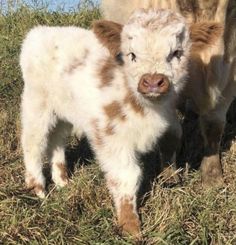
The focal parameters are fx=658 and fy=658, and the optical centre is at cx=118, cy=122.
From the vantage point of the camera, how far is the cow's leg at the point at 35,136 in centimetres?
489

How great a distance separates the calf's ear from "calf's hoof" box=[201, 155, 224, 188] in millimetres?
1385

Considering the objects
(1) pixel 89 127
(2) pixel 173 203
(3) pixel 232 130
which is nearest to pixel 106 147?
(1) pixel 89 127

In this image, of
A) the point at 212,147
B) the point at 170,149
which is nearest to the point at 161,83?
the point at 170,149

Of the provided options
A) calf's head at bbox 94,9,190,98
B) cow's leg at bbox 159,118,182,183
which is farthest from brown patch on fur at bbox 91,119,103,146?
cow's leg at bbox 159,118,182,183

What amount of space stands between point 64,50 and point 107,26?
65 centimetres

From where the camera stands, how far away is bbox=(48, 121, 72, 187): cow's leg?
5141mm

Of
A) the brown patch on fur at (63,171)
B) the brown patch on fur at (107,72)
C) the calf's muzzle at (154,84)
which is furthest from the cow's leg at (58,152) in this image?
the calf's muzzle at (154,84)

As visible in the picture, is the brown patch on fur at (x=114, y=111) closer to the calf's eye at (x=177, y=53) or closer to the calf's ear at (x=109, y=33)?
the calf's ear at (x=109, y=33)

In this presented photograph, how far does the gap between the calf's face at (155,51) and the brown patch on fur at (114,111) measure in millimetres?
164

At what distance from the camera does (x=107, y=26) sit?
418 cm

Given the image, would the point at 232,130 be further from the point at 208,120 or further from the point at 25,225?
the point at 25,225

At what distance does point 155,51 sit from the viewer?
374cm

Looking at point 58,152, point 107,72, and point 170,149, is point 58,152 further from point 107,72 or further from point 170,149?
point 107,72

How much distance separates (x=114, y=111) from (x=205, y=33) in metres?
0.76
